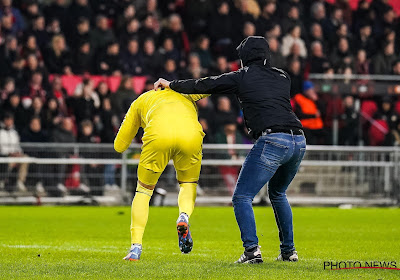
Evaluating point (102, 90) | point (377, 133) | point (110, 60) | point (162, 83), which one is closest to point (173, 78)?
point (110, 60)

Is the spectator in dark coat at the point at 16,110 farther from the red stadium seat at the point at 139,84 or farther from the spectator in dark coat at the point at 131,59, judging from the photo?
the spectator in dark coat at the point at 131,59

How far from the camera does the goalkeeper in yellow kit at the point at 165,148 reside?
29.4 ft

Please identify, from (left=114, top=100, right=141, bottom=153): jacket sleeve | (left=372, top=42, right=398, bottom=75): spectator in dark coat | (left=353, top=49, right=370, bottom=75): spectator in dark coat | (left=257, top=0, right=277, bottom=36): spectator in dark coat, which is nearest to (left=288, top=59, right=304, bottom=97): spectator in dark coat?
(left=257, top=0, right=277, bottom=36): spectator in dark coat

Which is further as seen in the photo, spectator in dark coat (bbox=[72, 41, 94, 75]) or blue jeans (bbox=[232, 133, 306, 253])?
spectator in dark coat (bbox=[72, 41, 94, 75])

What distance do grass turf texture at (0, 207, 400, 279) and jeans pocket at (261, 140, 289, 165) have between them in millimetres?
932

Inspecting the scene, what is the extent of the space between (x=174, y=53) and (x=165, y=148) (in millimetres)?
13000

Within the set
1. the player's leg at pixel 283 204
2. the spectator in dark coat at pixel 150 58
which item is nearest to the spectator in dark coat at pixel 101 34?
the spectator in dark coat at pixel 150 58

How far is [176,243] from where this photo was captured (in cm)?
1136

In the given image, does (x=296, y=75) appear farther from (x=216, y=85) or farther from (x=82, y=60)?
(x=216, y=85)

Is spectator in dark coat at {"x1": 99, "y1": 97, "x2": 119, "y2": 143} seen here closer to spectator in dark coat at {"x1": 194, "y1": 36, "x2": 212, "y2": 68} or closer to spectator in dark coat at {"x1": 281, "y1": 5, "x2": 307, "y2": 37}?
spectator in dark coat at {"x1": 194, "y1": 36, "x2": 212, "y2": 68}

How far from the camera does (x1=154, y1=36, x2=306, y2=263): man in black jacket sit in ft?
27.9

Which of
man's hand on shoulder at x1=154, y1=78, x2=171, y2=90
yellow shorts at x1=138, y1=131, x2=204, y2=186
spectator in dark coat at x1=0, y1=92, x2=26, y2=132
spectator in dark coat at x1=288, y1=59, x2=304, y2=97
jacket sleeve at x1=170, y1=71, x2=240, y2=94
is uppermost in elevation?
jacket sleeve at x1=170, y1=71, x2=240, y2=94

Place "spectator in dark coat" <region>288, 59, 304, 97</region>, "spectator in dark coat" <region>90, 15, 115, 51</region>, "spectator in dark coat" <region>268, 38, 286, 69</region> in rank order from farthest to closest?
"spectator in dark coat" <region>268, 38, 286, 69</region>
"spectator in dark coat" <region>90, 15, 115, 51</region>
"spectator in dark coat" <region>288, 59, 304, 97</region>

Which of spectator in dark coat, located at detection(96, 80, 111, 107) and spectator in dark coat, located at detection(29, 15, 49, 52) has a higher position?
spectator in dark coat, located at detection(29, 15, 49, 52)
